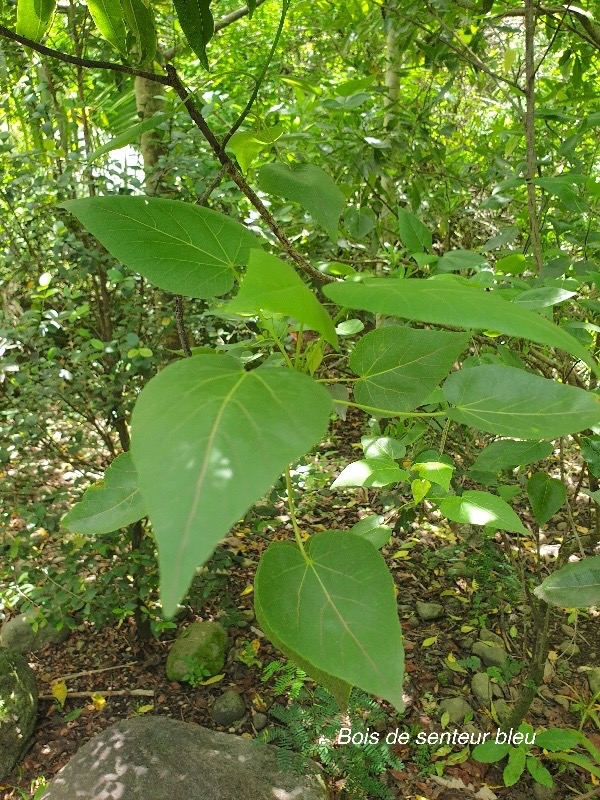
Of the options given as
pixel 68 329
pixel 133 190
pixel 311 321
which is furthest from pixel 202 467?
pixel 68 329

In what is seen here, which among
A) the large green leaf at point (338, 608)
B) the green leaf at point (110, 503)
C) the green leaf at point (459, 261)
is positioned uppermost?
the green leaf at point (459, 261)

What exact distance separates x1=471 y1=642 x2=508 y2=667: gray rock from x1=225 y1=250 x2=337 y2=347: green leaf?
8.95 ft

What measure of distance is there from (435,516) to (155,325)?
1.95 m

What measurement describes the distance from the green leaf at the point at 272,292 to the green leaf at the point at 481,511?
14.1 inches

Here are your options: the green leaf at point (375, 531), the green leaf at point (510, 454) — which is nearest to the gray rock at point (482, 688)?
the green leaf at point (510, 454)

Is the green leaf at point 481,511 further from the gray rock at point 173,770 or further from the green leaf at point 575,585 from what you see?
the gray rock at point 173,770

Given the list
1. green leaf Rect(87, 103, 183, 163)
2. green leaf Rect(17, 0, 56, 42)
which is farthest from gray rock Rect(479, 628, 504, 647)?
green leaf Rect(17, 0, 56, 42)

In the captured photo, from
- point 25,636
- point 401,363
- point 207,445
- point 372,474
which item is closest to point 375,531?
point 372,474

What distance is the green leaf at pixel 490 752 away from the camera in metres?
2.20

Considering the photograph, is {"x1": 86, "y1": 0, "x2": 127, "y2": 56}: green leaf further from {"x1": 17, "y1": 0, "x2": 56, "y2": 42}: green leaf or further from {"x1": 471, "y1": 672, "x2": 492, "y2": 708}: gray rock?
{"x1": 471, "y1": 672, "x2": 492, "y2": 708}: gray rock

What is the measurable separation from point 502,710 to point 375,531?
215cm

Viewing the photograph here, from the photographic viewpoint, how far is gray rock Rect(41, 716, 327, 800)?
2189 millimetres

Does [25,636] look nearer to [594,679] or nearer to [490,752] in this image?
[490,752]

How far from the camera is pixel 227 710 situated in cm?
267
